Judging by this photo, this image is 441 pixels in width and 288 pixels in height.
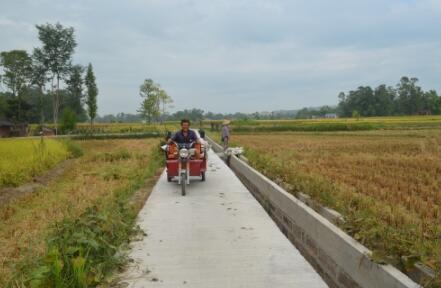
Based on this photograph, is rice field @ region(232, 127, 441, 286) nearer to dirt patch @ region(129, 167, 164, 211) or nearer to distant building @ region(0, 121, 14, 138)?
dirt patch @ region(129, 167, 164, 211)

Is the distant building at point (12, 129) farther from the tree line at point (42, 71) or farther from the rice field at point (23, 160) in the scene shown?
the rice field at point (23, 160)

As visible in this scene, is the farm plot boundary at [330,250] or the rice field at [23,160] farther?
the rice field at [23,160]

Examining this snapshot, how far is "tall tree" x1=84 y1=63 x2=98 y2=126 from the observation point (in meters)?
76.3

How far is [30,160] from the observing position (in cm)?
1512

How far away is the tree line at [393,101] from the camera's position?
3819 inches

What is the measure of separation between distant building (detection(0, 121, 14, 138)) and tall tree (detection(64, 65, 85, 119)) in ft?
59.6

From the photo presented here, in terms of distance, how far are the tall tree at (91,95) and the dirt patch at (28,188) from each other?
61.6 meters

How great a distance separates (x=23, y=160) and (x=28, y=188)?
8.55 ft

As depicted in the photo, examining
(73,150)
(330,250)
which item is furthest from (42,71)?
(330,250)

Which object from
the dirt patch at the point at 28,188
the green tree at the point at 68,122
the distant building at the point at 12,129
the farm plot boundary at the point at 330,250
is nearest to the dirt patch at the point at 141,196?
the farm plot boundary at the point at 330,250

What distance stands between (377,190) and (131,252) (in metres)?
6.59

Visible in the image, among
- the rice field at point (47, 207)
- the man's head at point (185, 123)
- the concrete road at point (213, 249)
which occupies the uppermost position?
the man's head at point (185, 123)

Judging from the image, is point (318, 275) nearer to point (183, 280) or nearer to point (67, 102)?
point (183, 280)

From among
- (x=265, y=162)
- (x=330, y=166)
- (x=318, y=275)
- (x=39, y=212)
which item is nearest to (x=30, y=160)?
(x=39, y=212)
